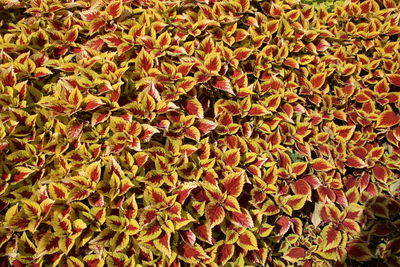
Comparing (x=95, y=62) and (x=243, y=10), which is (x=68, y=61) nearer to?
(x=95, y=62)

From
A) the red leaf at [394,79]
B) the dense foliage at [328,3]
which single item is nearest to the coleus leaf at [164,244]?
the red leaf at [394,79]

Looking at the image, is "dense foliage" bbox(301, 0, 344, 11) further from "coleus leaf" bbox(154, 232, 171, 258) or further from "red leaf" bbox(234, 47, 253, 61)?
"coleus leaf" bbox(154, 232, 171, 258)

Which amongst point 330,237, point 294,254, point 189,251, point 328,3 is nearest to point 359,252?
point 330,237

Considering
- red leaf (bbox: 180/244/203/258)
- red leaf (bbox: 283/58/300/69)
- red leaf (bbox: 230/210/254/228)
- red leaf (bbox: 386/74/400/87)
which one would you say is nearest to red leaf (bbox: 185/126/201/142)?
red leaf (bbox: 230/210/254/228)

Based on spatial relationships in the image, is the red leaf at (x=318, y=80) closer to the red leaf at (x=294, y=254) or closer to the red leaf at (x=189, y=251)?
the red leaf at (x=294, y=254)

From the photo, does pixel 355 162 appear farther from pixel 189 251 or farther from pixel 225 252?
pixel 189 251

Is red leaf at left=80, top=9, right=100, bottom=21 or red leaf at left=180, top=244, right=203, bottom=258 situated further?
red leaf at left=80, top=9, right=100, bottom=21

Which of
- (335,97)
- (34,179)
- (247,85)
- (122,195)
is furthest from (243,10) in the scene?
(34,179)
